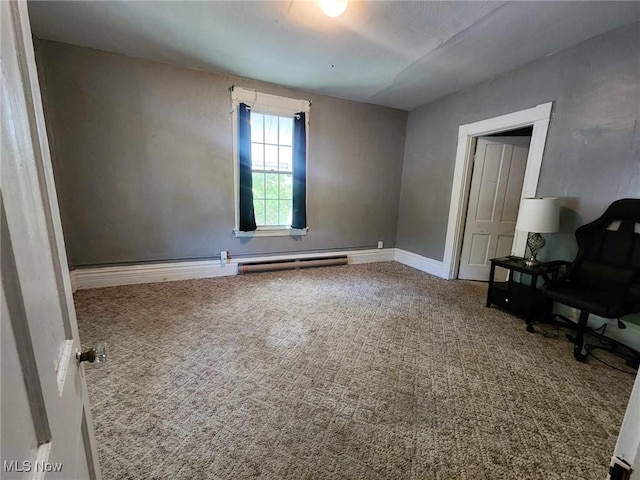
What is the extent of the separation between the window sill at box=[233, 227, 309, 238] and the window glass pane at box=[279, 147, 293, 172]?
84 centimetres

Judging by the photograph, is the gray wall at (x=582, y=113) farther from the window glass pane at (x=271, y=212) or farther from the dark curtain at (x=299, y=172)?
the window glass pane at (x=271, y=212)

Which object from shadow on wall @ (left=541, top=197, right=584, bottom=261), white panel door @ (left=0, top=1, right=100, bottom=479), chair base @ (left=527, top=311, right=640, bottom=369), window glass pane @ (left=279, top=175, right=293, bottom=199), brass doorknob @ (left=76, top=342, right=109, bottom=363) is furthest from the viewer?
window glass pane @ (left=279, top=175, right=293, bottom=199)

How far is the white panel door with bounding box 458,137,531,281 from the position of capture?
3.55 metres

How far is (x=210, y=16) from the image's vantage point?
2.19 meters

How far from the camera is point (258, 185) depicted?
3695 millimetres

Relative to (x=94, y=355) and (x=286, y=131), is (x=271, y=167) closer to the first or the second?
(x=286, y=131)

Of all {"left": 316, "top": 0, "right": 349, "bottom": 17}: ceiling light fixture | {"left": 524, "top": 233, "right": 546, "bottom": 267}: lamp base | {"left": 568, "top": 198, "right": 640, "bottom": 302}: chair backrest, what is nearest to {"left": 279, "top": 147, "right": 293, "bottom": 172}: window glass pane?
{"left": 316, "top": 0, "right": 349, "bottom": 17}: ceiling light fixture

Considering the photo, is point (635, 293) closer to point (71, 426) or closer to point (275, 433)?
point (275, 433)

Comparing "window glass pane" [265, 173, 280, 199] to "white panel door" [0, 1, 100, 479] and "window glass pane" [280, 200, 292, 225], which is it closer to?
"window glass pane" [280, 200, 292, 225]

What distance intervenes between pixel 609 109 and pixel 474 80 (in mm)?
1381

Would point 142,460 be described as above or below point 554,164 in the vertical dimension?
below

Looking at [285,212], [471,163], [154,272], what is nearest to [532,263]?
[471,163]

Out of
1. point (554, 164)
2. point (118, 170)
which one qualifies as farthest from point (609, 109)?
point (118, 170)

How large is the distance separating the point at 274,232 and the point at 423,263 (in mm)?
2336
